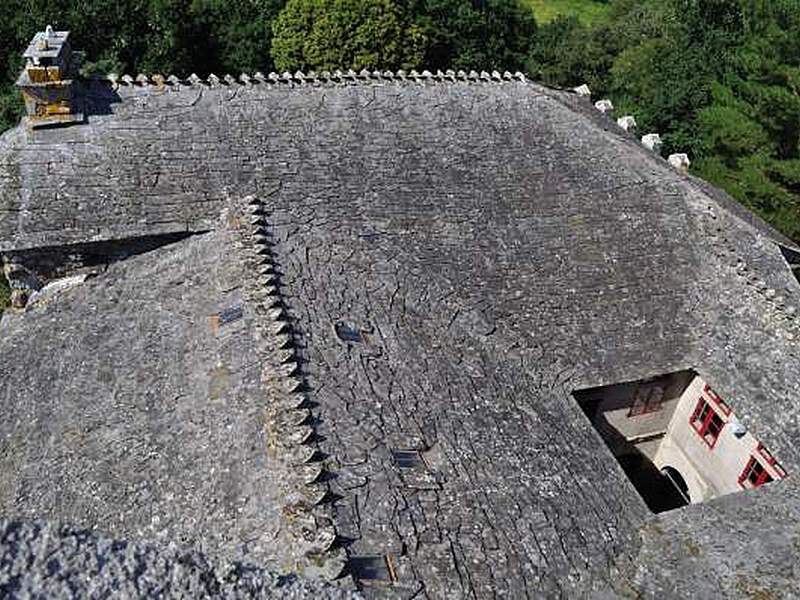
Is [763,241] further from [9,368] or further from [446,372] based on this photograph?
[9,368]

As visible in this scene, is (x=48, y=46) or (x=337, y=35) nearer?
(x=48, y=46)

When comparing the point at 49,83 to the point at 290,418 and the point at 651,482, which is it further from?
the point at 651,482

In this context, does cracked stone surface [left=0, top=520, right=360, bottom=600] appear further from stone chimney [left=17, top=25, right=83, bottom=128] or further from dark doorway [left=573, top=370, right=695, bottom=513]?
stone chimney [left=17, top=25, right=83, bottom=128]

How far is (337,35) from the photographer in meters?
37.7

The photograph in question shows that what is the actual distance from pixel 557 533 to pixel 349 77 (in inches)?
613

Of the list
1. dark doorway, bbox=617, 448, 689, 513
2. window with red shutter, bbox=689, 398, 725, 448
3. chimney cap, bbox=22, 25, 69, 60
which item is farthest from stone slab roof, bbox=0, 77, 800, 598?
dark doorway, bbox=617, 448, 689, 513

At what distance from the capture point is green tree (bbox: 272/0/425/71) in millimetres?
37719

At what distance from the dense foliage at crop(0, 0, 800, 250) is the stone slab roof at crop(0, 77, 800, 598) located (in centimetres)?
944

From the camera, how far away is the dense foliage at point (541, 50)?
3184 centimetres

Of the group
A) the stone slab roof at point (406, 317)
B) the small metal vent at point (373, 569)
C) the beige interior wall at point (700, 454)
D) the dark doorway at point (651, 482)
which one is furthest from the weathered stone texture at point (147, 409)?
the dark doorway at point (651, 482)

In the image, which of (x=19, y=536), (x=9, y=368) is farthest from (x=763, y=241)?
(x=19, y=536)

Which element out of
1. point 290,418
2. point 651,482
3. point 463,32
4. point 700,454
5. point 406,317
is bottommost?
point 651,482

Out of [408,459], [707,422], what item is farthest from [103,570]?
[707,422]

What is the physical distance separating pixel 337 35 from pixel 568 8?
40396mm
